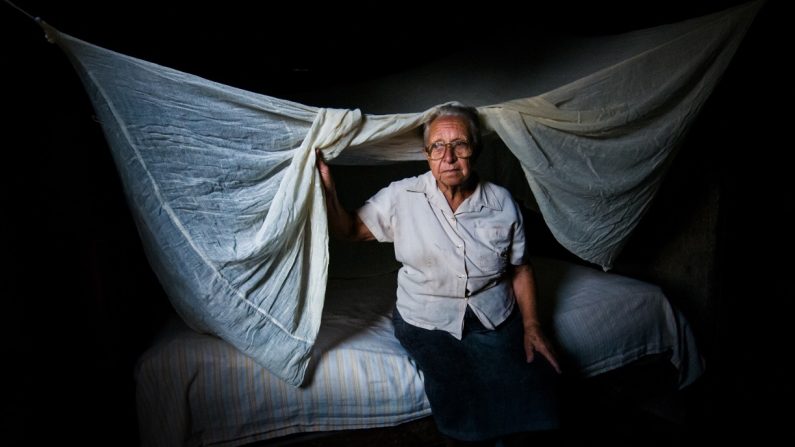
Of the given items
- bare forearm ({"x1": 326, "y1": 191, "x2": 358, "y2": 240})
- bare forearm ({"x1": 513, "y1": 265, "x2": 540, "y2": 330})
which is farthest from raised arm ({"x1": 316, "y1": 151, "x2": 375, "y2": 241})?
bare forearm ({"x1": 513, "y1": 265, "x2": 540, "y2": 330})

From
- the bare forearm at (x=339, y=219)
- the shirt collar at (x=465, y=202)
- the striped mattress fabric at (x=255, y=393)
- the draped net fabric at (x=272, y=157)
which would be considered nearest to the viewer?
the draped net fabric at (x=272, y=157)

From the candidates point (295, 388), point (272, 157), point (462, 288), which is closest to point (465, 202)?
point (462, 288)

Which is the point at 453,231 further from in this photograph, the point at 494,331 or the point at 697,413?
the point at 697,413

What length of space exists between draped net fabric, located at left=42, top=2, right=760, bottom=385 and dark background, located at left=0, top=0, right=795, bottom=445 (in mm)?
266

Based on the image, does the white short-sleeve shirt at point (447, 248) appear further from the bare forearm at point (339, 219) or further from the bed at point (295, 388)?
the bed at point (295, 388)

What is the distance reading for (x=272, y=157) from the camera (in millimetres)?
1492

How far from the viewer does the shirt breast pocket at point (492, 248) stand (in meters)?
1.74

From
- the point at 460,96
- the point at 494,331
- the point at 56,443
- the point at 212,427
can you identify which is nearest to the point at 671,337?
the point at 494,331

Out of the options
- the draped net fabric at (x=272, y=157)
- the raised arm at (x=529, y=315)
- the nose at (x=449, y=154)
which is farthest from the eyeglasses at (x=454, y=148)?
the raised arm at (x=529, y=315)

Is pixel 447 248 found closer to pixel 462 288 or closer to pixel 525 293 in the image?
pixel 462 288

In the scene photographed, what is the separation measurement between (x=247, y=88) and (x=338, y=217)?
1043 millimetres

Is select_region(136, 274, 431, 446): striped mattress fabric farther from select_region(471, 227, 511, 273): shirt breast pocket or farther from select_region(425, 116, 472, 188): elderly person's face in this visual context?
select_region(425, 116, 472, 188): elderly person's face

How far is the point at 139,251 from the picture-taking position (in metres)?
1.88

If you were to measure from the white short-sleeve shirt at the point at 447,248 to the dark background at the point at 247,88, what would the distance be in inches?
27.6
